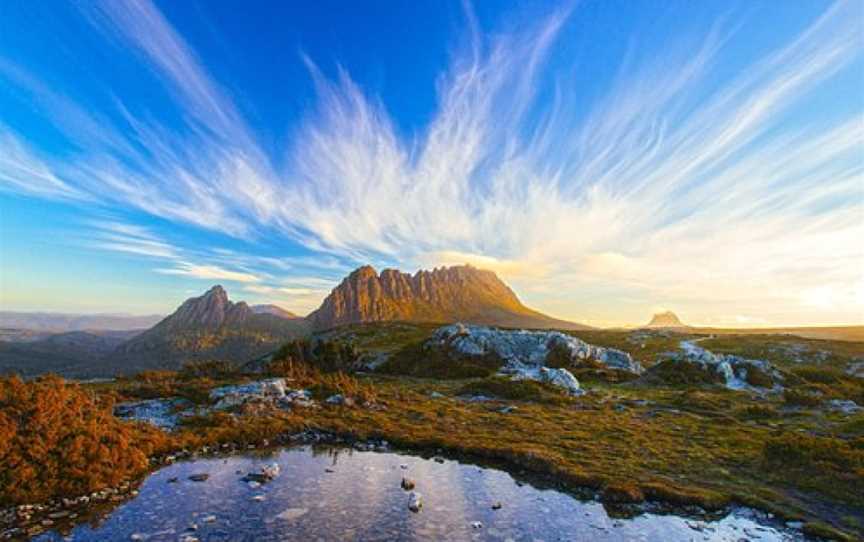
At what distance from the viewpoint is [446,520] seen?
17.7 meters

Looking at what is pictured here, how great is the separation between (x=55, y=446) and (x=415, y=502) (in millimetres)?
15156

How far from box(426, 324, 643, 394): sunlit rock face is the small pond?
5335 cm

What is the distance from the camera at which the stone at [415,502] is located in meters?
18.6

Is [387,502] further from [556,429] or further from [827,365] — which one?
[827,365]

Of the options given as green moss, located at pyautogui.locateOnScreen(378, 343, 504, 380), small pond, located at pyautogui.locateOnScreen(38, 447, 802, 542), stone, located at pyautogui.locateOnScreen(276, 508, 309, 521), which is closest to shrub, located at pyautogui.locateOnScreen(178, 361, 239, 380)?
green moss, located at pyautogui.locateOnScreen(378, 343, 504, 380)

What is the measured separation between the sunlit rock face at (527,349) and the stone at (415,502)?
5495cm

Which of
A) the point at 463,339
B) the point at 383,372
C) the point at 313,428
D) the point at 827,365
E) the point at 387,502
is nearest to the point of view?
the point at 387,502

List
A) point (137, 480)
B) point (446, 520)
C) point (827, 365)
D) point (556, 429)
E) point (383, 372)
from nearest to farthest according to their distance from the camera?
point (446, 520) < point (137, 480) < point (556, 429) < point (383, 372) < point (827, 365)

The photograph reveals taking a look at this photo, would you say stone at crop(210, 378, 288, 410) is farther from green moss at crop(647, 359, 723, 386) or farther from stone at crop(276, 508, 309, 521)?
green moss at crop(647, 359, 723, 386)

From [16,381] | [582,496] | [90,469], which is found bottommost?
[582,496]

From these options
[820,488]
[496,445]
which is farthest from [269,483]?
[820,488]

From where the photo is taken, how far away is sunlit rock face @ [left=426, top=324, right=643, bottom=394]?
78062 millimetres

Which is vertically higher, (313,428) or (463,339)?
(463,339)

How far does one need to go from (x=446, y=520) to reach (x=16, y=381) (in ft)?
66.2
